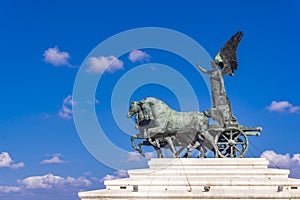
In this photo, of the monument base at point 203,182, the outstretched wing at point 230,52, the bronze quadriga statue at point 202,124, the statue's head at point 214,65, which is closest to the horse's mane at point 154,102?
the bronze quadriga statue at point 202,124

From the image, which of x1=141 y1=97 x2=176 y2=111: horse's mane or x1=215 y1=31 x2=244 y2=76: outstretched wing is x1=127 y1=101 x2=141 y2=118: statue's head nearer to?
x1=141 y1=97 x2=176 y2=111: horse's mane

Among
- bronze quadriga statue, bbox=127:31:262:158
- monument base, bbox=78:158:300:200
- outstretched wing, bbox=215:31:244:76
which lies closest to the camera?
monument base, bbox=78:158:300:200

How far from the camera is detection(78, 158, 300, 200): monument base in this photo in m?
24.2

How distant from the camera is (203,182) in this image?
2575cm

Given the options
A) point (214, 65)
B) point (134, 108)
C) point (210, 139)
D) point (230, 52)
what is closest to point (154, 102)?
point (134, 108)

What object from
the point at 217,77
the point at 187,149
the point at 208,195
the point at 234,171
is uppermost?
the point at 217,77

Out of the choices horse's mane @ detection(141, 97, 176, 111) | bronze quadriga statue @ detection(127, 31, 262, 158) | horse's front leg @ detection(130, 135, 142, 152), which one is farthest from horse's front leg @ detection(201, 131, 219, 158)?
horse's front leg @ detection(130, 135, 142, 152)

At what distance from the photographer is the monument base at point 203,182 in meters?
24.2

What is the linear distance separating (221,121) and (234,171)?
428 cm

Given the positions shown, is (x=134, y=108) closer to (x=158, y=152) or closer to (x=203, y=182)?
(x=158, y=152)

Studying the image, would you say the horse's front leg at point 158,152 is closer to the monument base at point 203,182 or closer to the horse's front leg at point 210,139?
the monument base at point 203,182

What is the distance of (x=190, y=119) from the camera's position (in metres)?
30.6

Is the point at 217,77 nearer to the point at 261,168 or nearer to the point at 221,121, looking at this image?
the point at 221,121

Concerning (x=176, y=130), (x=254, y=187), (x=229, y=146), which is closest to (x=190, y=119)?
(x=176, y=130)
